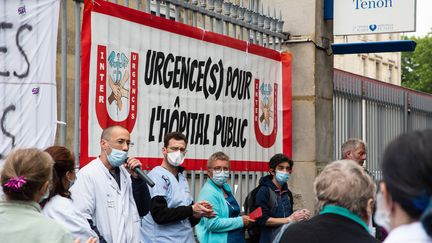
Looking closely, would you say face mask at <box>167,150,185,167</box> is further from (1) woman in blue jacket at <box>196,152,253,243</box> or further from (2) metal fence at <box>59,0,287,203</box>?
(2) metal fence at <box>59,0,287,203</box>

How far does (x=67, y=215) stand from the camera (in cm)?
562

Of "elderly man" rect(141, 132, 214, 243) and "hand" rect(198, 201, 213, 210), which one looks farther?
"hand" rect(198, 201, 213, 210)

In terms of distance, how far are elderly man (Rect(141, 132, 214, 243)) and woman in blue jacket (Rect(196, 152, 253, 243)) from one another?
43 cm

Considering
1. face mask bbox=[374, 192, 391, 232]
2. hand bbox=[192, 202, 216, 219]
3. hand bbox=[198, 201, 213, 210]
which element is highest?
face mask bbox=[374, 192, 391, 232]

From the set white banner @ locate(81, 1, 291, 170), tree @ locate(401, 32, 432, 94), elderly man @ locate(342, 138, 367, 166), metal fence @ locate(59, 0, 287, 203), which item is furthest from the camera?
tree @ locate(401, 32, 432, 94)

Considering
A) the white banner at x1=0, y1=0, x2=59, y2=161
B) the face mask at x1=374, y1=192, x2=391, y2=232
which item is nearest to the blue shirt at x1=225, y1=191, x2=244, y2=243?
the white banner at x1=0, y1=0, x2=59, y2=161

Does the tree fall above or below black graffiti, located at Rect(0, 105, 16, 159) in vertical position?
above

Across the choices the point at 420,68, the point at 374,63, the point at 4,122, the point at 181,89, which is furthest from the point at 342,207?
the point at 420,68

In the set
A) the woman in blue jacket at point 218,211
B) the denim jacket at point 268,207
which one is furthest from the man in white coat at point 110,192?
the denim jacket at point 268,207

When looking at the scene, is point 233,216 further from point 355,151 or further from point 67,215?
→ point 67,215

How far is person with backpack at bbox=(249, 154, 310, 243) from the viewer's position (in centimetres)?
854

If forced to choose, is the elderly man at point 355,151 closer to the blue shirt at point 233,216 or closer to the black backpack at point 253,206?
the black backpack at point 253,206

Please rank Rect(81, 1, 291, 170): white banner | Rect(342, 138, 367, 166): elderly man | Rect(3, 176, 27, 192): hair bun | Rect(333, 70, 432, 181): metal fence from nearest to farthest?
Rect(3, 176, 27, 192): hair bun < Rect(81, 1, 291, 170): white banner < Rect(342, 138, 367, 166): elderly man < Rect(333, 70, 432, 181): metal fence

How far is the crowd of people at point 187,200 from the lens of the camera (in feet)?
8.18
